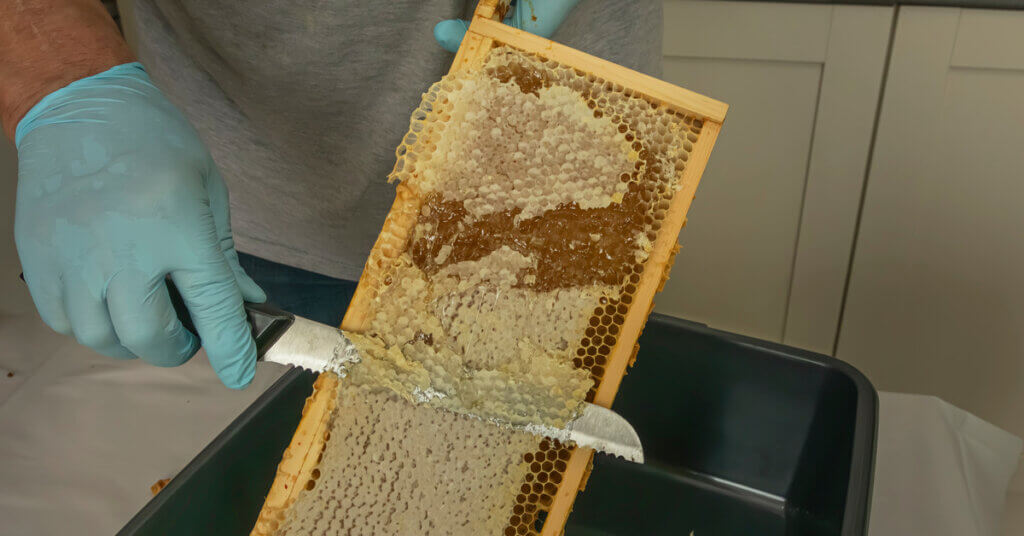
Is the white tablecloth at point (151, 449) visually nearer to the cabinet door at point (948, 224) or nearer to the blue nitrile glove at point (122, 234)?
the blue nitrile glove at point (122, 234)

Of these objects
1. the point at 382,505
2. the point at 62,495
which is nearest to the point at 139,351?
the point at 382,505

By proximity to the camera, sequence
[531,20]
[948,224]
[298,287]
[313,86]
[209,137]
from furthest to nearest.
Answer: [948,224]
[298,287]
[209,137]
[313,86]
[531,20]

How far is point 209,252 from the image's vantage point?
0.82 meters

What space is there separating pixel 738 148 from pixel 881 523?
Answer: 108 cm

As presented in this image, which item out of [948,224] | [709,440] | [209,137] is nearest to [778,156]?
[948,224]

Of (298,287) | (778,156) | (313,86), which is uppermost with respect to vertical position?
(778,156)

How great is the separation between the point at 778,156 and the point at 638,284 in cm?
125

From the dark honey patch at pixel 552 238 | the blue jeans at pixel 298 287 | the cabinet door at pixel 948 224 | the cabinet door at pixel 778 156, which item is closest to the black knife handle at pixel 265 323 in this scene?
the dark honey patch at pixel 552 238

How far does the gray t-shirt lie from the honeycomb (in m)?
0.33

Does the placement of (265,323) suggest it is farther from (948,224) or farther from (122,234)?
(948,224)

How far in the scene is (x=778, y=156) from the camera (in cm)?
187

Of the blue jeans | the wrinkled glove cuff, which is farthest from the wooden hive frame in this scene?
the blue jeans

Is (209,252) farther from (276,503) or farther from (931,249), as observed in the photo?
(931,249)

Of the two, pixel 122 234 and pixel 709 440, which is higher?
pixel 122 234
